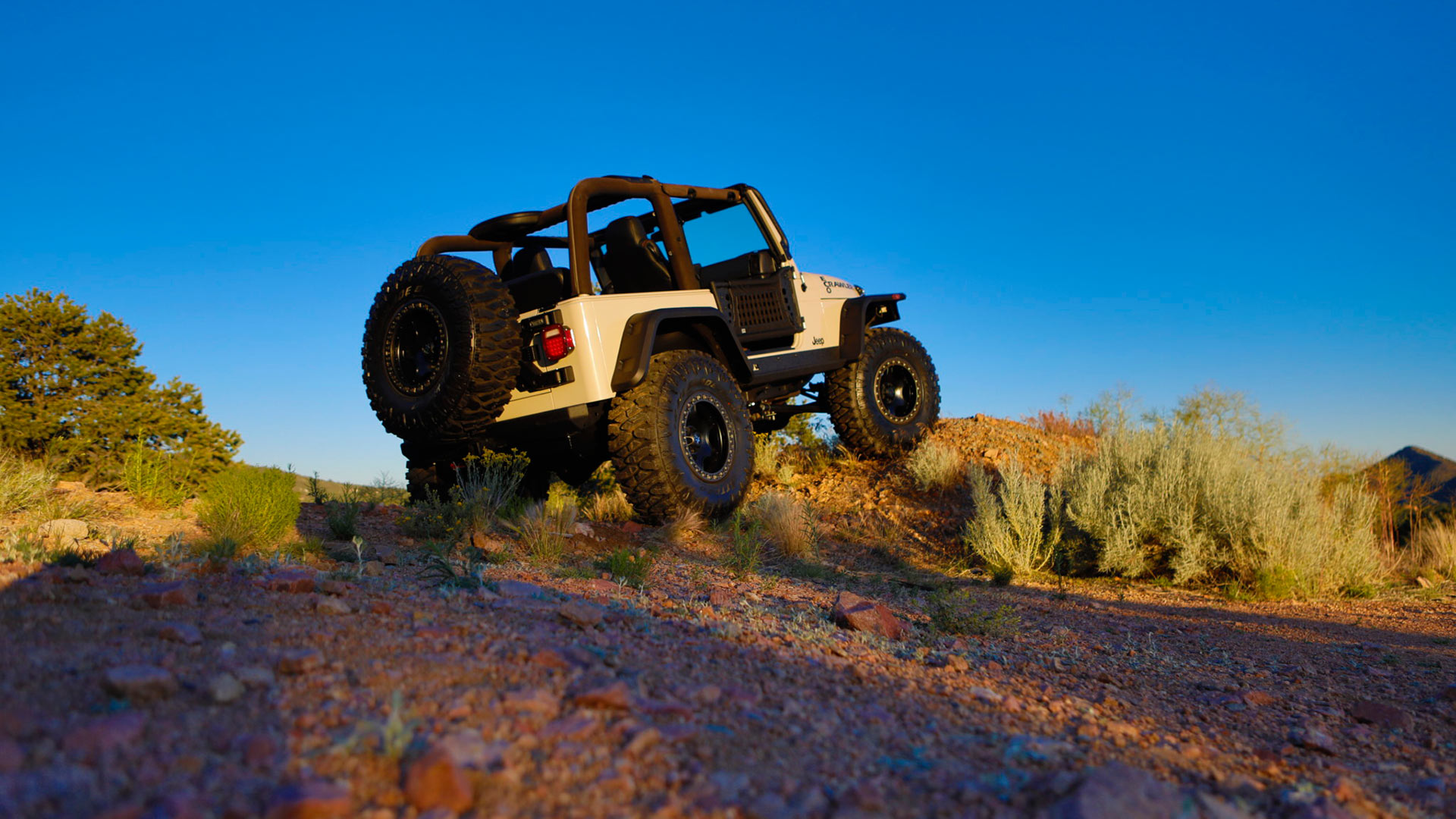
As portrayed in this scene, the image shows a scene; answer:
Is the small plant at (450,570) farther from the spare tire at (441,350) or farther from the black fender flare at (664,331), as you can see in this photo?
the black fender flare at (664,331)

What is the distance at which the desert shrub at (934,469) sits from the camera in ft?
30.5

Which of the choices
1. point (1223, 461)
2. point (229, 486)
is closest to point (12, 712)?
point (229, 486)

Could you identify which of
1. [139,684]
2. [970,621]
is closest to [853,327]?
[970,621]

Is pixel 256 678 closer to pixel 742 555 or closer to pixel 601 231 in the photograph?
pixel 742 555

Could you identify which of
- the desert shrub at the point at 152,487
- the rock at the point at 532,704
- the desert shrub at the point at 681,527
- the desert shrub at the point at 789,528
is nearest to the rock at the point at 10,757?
the rock at the point at 532,704

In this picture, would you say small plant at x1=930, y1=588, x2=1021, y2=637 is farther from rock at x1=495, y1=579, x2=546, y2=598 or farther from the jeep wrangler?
the jeep wrangler

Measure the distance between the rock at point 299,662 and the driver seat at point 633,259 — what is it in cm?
570

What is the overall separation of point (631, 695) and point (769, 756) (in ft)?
1.36

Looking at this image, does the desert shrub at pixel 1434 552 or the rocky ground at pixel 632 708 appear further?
the desert shrub at pixel 1434 552

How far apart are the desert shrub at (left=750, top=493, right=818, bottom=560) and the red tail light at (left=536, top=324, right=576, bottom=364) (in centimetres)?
211

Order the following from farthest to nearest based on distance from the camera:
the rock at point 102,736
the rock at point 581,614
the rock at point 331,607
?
1. the rock at point 581,614
2. the rock at point 331,607
3. the rock at point 102,736

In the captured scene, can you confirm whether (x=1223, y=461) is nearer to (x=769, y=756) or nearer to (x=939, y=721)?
(x=939, y=721)

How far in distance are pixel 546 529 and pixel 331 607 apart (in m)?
2.76

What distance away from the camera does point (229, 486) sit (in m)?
5.52
